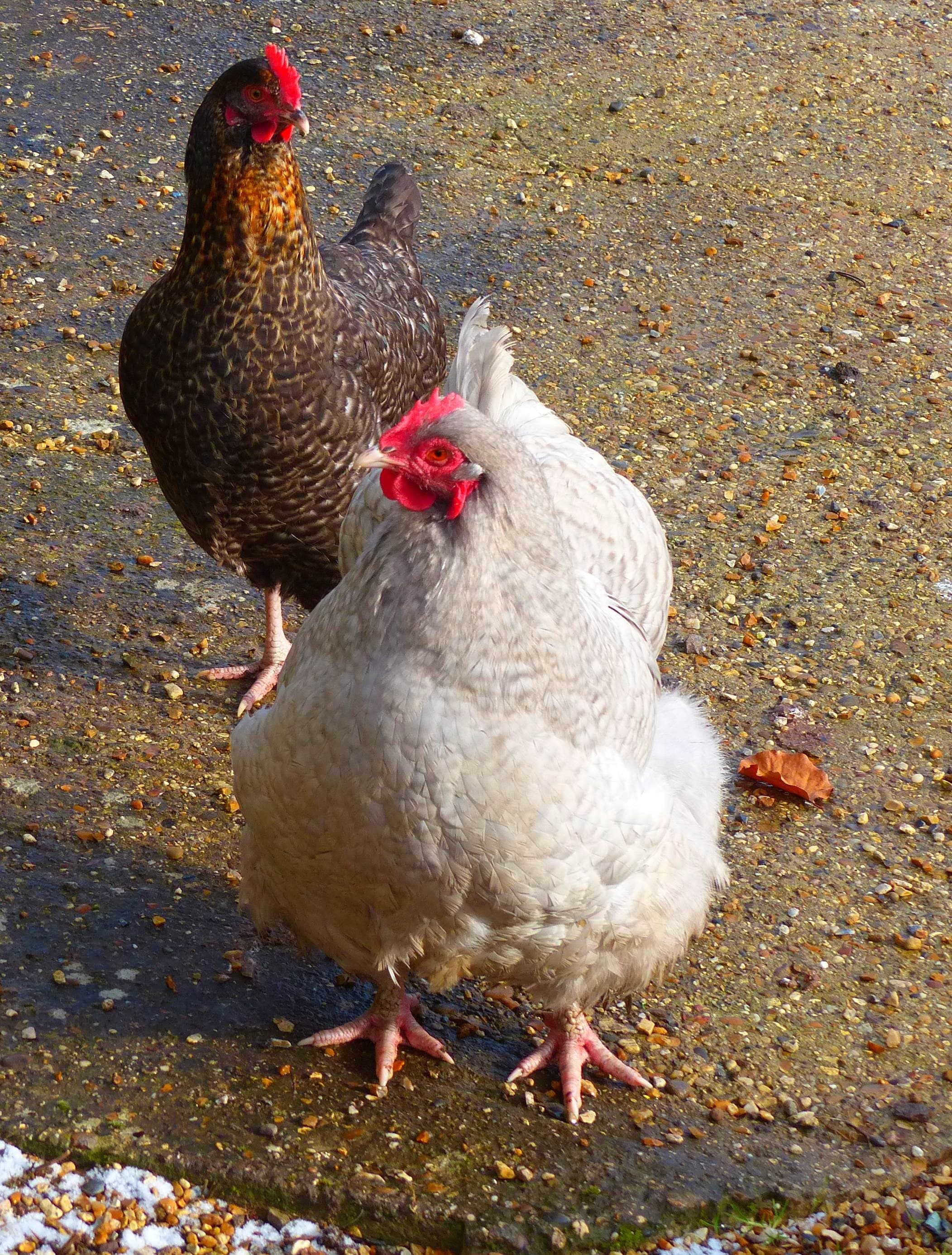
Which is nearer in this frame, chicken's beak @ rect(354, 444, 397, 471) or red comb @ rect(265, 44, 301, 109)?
chicken's beak @ rect(354, 444, 397, 471)

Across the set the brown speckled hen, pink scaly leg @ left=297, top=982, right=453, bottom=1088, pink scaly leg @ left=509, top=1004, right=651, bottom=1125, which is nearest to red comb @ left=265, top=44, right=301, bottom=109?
the brown speckled hen

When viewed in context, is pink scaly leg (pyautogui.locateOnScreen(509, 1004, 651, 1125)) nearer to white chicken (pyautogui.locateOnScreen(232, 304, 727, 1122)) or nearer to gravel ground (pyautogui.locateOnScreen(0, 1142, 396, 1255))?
white chicken (pyautogui.locateOnScreen(232, 304, 727, 1122))

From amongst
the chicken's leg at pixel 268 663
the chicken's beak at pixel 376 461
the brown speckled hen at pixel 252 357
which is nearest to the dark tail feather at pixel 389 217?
the brown speckled hen at pixel 252 357

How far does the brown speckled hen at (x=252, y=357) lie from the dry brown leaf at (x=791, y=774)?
1.48 meters

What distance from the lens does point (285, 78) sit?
368 cm

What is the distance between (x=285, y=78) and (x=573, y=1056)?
2.69 metres

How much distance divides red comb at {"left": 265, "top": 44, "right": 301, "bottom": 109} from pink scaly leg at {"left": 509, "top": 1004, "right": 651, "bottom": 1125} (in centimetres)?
253

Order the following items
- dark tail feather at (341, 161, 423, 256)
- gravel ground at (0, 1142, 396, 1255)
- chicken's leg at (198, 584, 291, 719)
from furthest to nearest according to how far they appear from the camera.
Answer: dark tail feather at (341, 161, 423, 256) < chicken's leg at (198, 584, 291, 719) < gravel ground at (0, 1142, 396, 1255)

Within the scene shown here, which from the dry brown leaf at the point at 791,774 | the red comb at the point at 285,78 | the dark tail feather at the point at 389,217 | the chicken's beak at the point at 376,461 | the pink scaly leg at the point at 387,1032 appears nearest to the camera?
the chicken's beak at the point at 376,461

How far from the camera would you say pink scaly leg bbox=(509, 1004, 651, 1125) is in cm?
315

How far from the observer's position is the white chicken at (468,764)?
2461mm

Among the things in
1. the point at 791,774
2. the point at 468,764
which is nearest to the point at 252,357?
the point at 468,764

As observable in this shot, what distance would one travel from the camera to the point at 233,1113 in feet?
9.55

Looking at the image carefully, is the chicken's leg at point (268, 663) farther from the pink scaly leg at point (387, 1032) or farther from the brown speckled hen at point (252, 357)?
the pink scaly leg at point (387, 1032)
